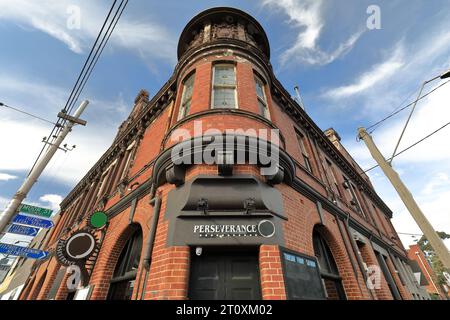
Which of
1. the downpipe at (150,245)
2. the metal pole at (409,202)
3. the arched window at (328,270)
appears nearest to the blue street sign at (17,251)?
the downpipe at (150,245)

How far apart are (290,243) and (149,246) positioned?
2.76m

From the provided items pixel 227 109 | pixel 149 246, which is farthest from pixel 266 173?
pixel 149 246

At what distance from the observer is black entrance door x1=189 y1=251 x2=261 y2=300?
10.8 feet

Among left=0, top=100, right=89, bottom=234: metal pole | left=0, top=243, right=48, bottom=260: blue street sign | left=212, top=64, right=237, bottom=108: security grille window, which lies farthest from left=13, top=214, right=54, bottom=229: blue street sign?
left=212, top=64, right=237, bottom=108: security grille window

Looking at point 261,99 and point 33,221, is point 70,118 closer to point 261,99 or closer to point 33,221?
point 33,221

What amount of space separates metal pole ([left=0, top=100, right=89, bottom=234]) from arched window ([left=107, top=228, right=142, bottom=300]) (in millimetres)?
3526

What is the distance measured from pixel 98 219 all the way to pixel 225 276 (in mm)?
5190

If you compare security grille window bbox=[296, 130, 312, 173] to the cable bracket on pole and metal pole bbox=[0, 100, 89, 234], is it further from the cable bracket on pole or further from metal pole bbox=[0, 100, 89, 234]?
metal pole bbox=[0, 100, 89, 234]

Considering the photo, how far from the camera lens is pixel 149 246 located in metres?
4.03

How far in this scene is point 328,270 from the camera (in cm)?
594

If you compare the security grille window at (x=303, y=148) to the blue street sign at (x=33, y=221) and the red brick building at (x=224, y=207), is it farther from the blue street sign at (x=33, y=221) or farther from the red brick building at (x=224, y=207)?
the blue street sign at (x=33, y=221)

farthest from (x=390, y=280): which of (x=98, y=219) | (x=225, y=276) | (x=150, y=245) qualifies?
(x=98, y=219)

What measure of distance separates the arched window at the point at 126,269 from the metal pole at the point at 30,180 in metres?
3.53

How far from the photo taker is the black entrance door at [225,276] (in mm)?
3301
